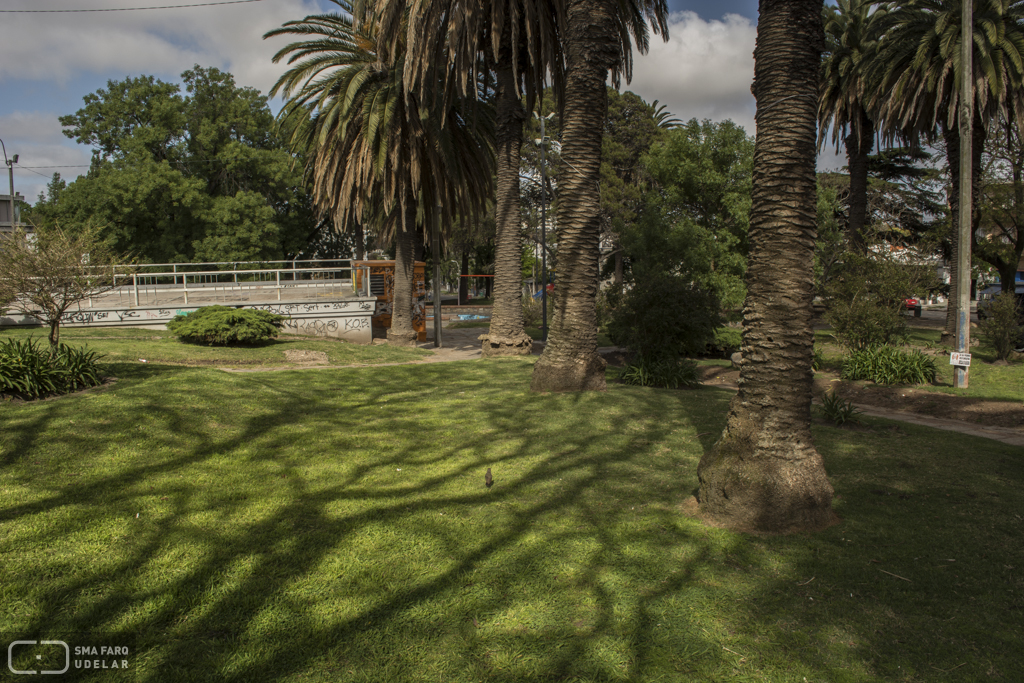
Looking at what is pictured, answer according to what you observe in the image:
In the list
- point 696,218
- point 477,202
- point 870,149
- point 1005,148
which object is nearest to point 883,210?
point 870,149

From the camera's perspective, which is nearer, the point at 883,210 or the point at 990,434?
the point at 990,434

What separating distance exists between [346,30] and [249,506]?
733 inches

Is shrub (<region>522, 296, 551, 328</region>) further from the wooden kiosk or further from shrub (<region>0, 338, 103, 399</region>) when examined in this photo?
shrub (<region>0, 338, 103, 399</region>)

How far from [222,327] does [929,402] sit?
1598 centimetres

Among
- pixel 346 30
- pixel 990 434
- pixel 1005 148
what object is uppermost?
pixel 346 30

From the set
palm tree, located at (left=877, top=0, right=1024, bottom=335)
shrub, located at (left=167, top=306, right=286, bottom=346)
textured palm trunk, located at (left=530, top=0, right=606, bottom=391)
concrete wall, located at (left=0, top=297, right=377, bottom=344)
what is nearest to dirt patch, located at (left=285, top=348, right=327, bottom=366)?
shrub, located at (left=167, top=306, right=286, bottom=346)

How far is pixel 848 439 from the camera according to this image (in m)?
7.68

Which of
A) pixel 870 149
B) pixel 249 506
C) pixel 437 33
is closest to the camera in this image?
pixel 249 506

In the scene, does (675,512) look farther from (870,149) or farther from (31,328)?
(870,149)

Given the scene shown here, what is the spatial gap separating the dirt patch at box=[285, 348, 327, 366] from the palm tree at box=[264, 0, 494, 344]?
5410 mm

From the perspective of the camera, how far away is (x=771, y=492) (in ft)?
15.2

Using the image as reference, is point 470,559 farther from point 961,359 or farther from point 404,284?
point 404,284

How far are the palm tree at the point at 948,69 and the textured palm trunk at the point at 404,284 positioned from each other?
16.7 m

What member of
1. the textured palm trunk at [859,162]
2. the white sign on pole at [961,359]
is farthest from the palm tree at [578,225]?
the textured palm trunk at [859,162]
